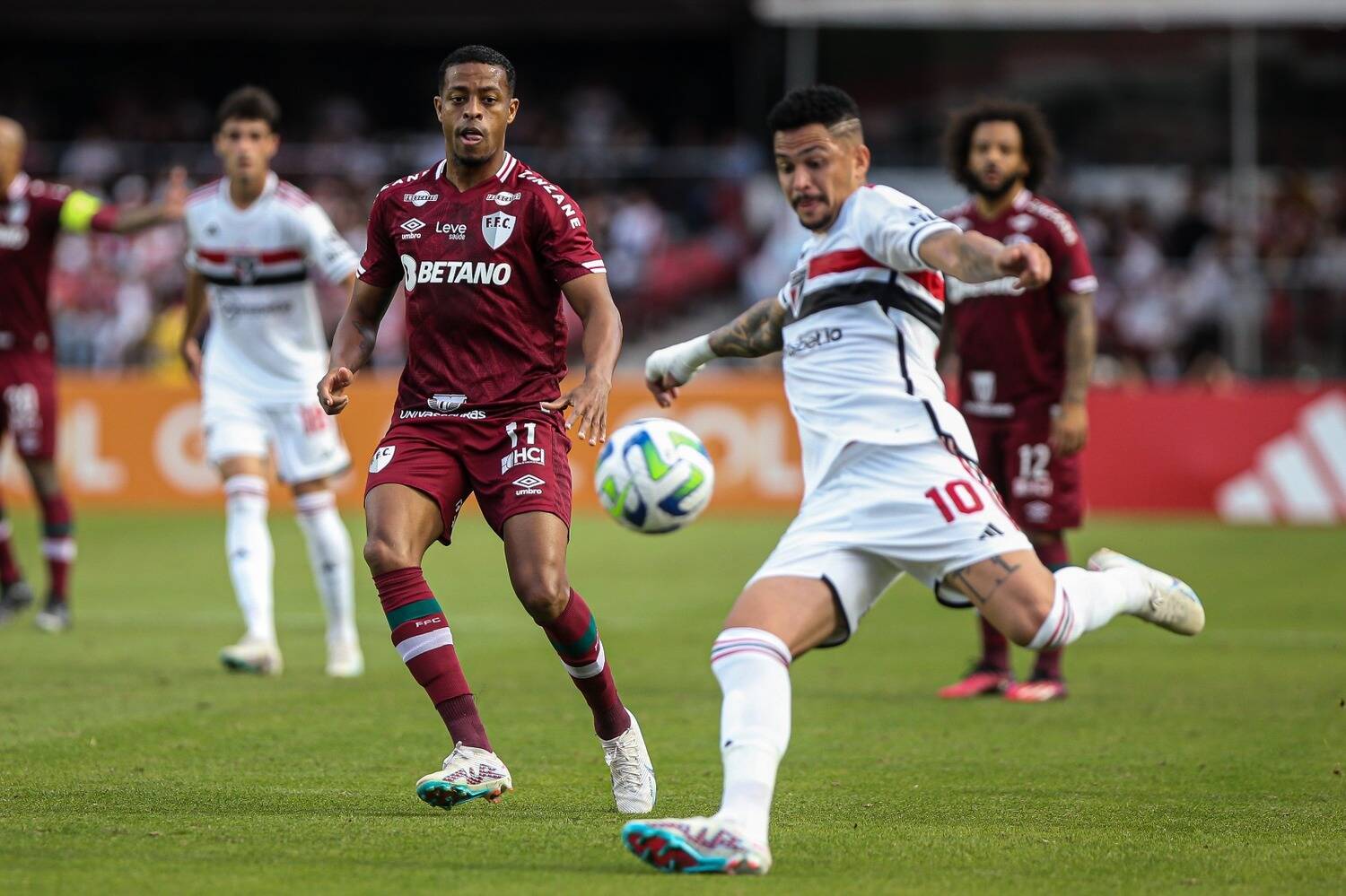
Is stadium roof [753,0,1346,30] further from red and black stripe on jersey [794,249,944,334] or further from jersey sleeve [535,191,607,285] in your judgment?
red and black stripe on jersey [794,249,944,334]

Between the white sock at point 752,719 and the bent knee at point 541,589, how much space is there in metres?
0.83

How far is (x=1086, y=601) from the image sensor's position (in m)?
5.94

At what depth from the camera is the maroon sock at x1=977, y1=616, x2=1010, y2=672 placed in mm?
9336

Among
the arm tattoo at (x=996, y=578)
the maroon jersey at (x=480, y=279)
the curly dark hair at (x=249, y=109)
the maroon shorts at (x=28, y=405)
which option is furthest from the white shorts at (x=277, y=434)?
the arm tattoo at (x=996, y=578)

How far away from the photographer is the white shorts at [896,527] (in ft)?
18.5

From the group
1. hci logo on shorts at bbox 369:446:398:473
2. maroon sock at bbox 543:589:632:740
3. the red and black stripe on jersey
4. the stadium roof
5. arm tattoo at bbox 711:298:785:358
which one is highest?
the stadium roof

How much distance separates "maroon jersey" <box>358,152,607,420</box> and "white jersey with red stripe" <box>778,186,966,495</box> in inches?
35.7

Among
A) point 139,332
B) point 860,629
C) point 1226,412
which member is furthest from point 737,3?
point 860,629

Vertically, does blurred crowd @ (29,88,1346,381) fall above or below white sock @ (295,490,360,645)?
above

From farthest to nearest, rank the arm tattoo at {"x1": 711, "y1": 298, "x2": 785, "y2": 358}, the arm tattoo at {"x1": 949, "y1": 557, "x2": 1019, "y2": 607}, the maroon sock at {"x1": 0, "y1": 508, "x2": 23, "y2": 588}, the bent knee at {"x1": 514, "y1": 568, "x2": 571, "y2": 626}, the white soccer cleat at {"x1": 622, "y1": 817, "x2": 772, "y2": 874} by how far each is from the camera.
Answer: the maroon sock at {"x1": 0, "y1": 508, "x2": 23, "y2": 588}, the arm tattoo at {"x1": 711, "y1": 298, "x2": 785, "y2": 358}, the bent knee at {"x1": 514, "y1": 568, "x2": 571, "y2": 626}, the arm tattoo at {"x1": 949, "y1": 557, "x2": 1019, "y2": 607}, the white soccer cleat at {"x1": 622, "y1": 817, "x2": 772, "y2": 874}

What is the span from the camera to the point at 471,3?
30.6 m

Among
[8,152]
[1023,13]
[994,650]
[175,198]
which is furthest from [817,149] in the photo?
[1023,13]

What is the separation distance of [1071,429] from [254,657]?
422 centimetres

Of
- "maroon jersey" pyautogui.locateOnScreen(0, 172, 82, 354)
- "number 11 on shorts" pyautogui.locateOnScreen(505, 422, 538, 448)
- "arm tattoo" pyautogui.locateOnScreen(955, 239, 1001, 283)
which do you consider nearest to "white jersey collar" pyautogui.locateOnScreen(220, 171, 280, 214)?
"maroon jersey" pyautogui.locateOnScreen(0, 172, 82, 354)
